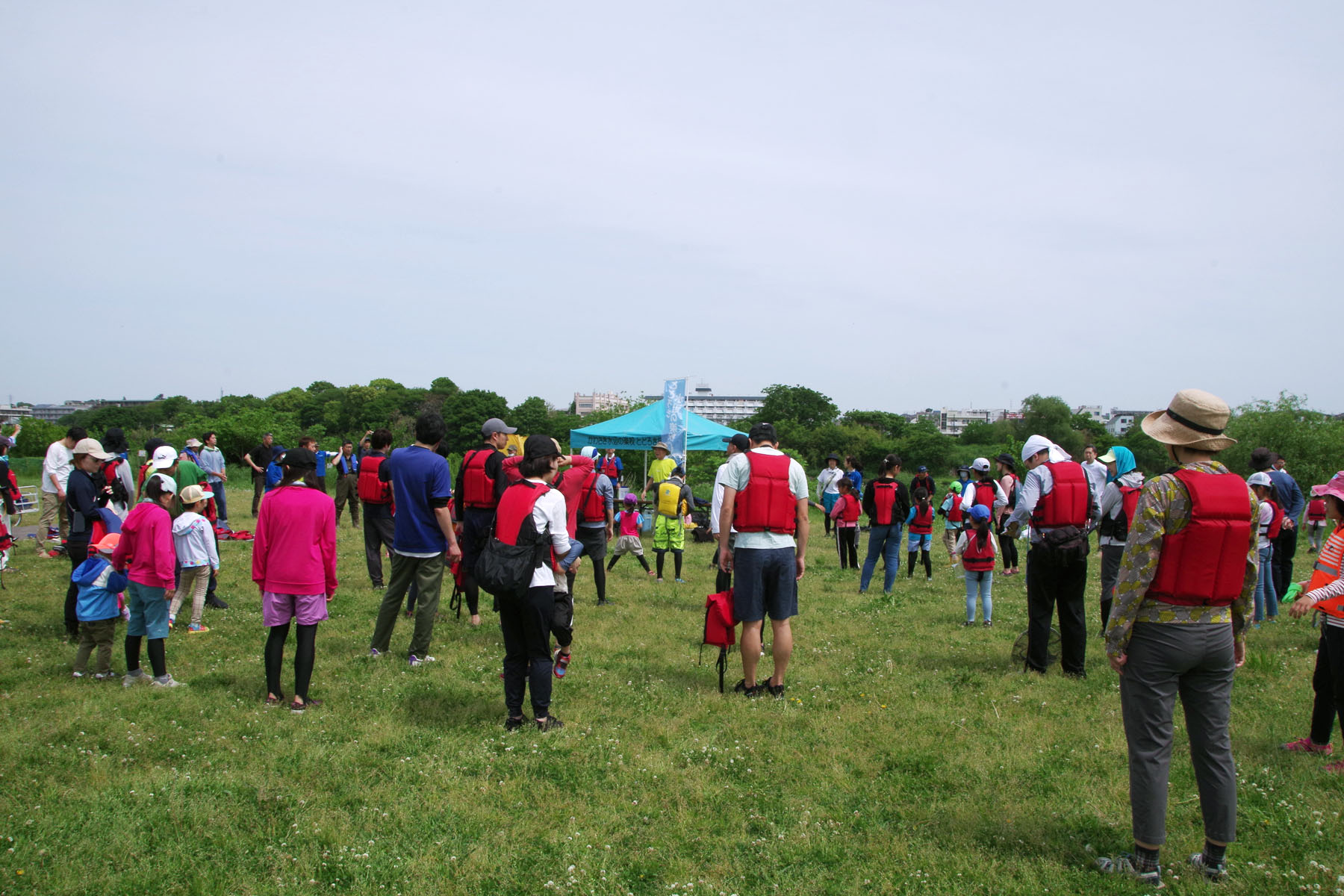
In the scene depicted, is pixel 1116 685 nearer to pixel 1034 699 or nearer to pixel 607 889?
pixel 1034 699

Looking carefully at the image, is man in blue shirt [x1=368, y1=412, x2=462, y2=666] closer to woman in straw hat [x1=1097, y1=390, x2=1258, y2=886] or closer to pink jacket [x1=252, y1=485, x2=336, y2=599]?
pink jacket [x1=252, y1=485, x2=336, y2=599]

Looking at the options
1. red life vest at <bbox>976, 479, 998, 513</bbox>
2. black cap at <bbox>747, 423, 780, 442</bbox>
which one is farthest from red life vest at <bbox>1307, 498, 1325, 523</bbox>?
black cap at <bbox>747, 423, 780, 442</bbox>

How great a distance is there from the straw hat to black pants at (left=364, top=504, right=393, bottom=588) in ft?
25.6

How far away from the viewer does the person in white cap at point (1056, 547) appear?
250 inches

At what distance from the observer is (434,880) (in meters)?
3.43

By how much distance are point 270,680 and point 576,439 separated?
609 inches

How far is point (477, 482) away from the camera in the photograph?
7.42m

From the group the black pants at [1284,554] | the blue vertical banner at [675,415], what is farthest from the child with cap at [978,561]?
the blue vertical banner at [675,415]

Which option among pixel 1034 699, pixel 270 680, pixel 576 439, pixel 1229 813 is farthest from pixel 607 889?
pixel 576 439

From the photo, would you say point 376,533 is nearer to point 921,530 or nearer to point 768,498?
point 768,498

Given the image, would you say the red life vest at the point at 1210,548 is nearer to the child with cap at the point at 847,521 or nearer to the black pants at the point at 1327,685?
the black pants at the point at 1327,685

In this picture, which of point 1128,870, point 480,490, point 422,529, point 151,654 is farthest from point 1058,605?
point 151,654

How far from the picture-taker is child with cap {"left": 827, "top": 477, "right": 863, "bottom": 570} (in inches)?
508

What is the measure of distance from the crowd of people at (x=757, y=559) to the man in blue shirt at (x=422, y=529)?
20 millimetres
